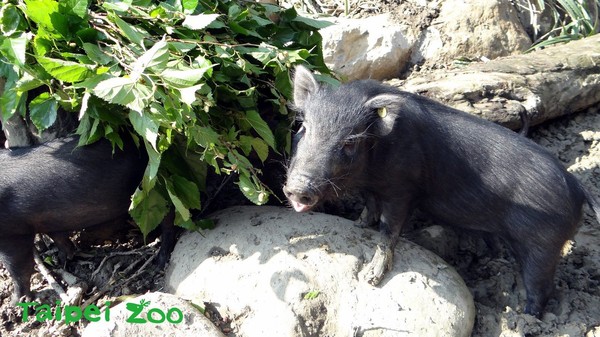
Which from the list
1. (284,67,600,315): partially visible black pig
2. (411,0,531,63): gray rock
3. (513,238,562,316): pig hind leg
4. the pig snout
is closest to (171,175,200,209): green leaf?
(284,67,600,315): partially visible black pig

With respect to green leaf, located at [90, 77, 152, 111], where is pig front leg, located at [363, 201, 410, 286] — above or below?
below

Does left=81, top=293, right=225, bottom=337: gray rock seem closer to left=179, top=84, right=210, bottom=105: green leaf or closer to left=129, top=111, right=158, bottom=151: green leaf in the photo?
left=129, top=111, right=158, bottom=151: green leaf

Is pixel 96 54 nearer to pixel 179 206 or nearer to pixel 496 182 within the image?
pixel 179 206

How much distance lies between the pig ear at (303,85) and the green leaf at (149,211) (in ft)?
3.59

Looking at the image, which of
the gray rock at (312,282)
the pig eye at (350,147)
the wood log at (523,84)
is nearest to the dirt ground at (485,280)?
the gray rock at (312,282)

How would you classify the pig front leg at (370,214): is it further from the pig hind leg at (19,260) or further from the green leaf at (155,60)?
the pig hind leg at (19,260)

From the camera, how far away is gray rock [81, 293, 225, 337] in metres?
3.69

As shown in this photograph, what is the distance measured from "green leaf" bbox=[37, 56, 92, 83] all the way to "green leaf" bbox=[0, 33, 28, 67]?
10cm

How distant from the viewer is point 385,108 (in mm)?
4066

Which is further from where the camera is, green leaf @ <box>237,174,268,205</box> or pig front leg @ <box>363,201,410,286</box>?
green leaf @ <box>237,174,268,205</box>

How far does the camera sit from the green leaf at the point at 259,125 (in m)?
4.41

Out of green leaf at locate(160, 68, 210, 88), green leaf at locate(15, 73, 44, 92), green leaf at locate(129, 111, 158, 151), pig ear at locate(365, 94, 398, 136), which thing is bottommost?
pig ear at locate(365, 94, 398, 136)

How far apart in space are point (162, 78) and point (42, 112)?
A: 0.92 metres

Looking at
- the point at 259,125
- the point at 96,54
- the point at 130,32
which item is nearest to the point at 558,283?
the point at 259,125
